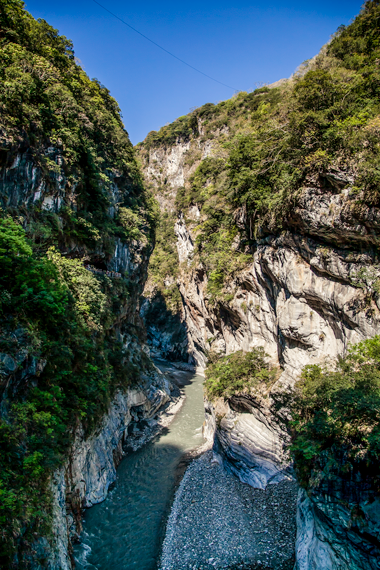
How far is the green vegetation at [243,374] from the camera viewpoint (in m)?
13.4

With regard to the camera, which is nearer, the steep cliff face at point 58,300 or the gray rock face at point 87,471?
the steep cliff face at point 58,300

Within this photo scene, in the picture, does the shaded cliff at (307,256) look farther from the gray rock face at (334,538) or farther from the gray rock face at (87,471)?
the gray rock face at (87,471)

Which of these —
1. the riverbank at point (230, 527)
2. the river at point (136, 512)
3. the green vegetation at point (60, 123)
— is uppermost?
the green vegetation at point (60, 123)

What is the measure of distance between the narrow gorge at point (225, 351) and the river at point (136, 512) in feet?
0.30

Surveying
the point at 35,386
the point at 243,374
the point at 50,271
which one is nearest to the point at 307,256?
the point at 243,374

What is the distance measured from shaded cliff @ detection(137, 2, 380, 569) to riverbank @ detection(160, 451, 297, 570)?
902 mm

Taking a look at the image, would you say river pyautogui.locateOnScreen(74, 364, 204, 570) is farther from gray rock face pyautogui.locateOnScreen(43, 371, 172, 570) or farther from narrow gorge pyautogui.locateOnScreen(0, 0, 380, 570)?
gray rock face pyautogui.locateOnScreen(43, 371, 172, 570)

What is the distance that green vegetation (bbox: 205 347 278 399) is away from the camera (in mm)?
13406

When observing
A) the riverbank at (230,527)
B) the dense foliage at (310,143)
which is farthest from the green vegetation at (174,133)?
the riverbank at (230,527)

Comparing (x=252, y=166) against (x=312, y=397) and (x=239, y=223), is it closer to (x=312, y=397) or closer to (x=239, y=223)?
(x=239, y=223)

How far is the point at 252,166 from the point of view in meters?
14.5

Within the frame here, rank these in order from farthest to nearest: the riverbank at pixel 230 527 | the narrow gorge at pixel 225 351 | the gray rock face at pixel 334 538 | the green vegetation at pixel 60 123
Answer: the green vegetation at pixel 60 123 < the riverbank at pixel 230 527 < the narrow gorge at pixel 225 351 < the gray rock face at pixel 334 538

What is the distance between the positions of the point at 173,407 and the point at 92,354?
45.6 ft

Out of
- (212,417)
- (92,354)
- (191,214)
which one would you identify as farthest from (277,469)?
(191,214)
